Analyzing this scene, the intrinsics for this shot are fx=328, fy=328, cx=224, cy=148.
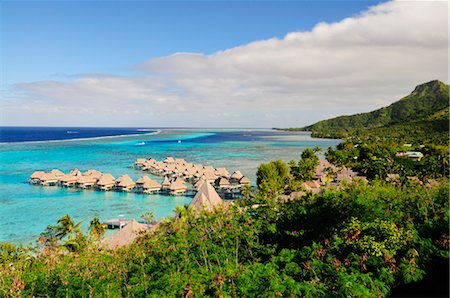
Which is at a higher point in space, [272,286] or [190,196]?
[272,286]

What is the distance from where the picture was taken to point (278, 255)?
22.1 feet

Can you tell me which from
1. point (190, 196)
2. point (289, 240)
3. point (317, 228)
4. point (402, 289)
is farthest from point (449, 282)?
point (190, 196)

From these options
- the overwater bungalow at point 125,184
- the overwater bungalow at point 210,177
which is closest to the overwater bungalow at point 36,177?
the overwater bungalow at point 125,184

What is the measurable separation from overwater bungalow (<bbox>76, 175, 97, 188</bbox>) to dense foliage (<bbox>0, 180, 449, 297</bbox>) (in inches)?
777

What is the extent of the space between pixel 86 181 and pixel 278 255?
23.0 metres

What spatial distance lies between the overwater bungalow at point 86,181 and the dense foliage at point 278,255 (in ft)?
64.8

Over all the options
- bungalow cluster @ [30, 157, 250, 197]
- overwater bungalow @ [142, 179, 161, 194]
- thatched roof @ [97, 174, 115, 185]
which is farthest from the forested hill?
thatched roof @ [97, 174, 115, 185]

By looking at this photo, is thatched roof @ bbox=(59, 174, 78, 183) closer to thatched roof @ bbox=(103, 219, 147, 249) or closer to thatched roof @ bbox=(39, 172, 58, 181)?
thatched roof @ bbox=(39, 172, 58, 181)

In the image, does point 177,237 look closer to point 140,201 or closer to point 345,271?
point 345,271

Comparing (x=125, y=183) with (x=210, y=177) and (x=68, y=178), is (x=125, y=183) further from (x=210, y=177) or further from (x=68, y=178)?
(x=210, y=177)

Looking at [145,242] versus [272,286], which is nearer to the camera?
[272,286]

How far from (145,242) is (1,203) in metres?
18.8

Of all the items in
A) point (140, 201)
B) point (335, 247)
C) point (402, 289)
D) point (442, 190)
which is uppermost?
point (442, 190)

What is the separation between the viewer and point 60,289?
17.7 ft
